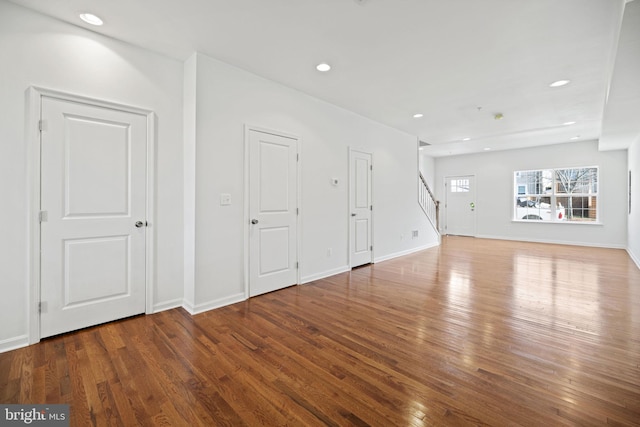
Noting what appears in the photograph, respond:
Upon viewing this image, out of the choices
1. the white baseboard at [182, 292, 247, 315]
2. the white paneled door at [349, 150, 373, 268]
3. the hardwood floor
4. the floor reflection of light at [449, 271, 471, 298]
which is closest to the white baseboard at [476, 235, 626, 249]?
the hardwood floor

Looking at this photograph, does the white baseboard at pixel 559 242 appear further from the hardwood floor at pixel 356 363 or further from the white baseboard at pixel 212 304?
the white baseboard at pixel 212 304

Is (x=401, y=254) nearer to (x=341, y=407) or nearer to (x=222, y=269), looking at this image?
(x=222, y=269)

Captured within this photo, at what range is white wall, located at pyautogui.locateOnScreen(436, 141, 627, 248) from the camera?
282 inches

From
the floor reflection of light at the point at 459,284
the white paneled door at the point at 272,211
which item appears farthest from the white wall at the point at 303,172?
the floor reflection of light at the point at 459,284

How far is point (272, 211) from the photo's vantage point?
12.4ft

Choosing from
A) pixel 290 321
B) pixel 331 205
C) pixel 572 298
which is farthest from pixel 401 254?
pixel 290 321

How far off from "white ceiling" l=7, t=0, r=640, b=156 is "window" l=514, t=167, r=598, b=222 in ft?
13.4

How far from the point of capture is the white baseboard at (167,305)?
3.07 meters

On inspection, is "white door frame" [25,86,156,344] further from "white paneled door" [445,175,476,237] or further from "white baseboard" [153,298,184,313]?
"white paneled door" [445,175,476,237]

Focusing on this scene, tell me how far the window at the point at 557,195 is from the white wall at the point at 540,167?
0.61 ft

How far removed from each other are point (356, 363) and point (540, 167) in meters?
8.91

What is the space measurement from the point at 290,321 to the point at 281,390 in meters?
1.06

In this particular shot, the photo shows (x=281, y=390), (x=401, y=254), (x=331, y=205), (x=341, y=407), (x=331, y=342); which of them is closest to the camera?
(x=341, y=407)

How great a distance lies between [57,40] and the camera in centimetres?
250
